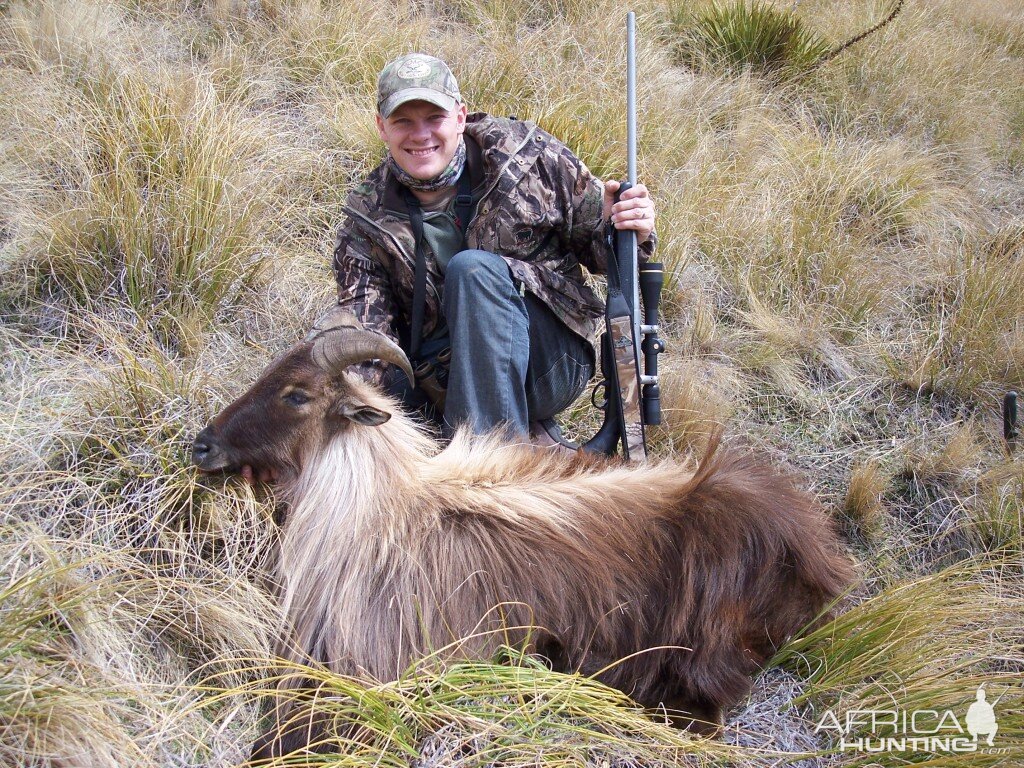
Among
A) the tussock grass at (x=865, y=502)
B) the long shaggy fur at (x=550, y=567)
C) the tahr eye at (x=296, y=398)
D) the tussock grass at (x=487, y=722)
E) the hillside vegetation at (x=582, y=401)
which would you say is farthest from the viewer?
the tussock grass at (x=865, y=502)

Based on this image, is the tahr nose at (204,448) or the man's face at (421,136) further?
the man's face at (421,136)

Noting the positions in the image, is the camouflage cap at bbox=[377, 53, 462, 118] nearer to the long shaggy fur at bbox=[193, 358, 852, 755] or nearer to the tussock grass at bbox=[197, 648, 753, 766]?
the long shaggy fur at bbox=[193, 358, 852, 755]

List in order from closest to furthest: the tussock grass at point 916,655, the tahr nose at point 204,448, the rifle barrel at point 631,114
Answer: the tussock grass at point 916,655 < the tahr nose at point 204,448 < the rifle barrel at point 631,114

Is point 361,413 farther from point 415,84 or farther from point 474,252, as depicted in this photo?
point 415,84

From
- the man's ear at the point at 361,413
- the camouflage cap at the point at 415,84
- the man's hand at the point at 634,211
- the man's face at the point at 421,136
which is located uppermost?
the camouflage cap at the point at 415,84

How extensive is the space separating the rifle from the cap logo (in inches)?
45.2

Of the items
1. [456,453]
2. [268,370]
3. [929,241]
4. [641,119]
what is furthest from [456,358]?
[929,241]

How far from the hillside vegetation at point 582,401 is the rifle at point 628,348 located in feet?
1.88

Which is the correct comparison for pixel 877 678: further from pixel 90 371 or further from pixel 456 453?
pixel 90 371

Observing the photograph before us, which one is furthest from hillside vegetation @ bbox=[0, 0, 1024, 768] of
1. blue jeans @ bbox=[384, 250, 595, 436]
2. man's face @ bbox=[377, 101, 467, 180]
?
man's face @ bbox=[377, 101, 467, 180]

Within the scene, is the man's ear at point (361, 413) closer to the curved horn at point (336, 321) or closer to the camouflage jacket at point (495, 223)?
the curved horn at point (336, 321)

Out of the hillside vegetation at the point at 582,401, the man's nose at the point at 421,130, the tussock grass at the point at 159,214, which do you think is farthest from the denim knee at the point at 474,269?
the tussock grass at the point at 159,214

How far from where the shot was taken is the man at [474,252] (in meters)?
4.09

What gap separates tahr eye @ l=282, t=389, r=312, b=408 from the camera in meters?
3.62
